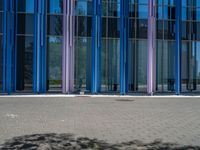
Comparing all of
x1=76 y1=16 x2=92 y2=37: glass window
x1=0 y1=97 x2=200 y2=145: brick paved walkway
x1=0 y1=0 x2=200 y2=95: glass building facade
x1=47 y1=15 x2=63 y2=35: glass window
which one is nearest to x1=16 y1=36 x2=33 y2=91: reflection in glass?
x1=0 y1=0 x2=200 y2=95: glass building facade

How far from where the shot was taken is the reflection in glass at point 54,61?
2680 centimetres

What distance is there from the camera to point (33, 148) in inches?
313

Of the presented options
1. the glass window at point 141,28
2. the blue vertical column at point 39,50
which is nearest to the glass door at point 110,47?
the glass window at point 141,28

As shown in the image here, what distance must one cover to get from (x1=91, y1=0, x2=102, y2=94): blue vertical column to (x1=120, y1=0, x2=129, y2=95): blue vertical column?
→ 4.99 feet

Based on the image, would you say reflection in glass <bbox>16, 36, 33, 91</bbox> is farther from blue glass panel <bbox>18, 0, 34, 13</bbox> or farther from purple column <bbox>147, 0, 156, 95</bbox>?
purple column <bbox>147, 0, 156, 95</bbox>

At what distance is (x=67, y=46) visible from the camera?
25.2m

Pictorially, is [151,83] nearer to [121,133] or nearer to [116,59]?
[116,59]

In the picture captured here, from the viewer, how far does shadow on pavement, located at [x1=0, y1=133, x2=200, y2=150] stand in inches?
320

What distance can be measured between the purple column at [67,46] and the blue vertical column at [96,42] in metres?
1.48

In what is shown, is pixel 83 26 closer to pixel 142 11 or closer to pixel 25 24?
pixel 25 24

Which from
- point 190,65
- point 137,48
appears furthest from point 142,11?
point 190,65

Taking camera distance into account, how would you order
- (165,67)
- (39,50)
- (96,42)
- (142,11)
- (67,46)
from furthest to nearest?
1. (165,67)
2. (142,11)
3. (96,42)
4. (67,46)
5. (39,50)

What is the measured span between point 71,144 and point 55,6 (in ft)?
64.8

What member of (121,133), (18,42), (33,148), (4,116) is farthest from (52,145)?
(18,42)
